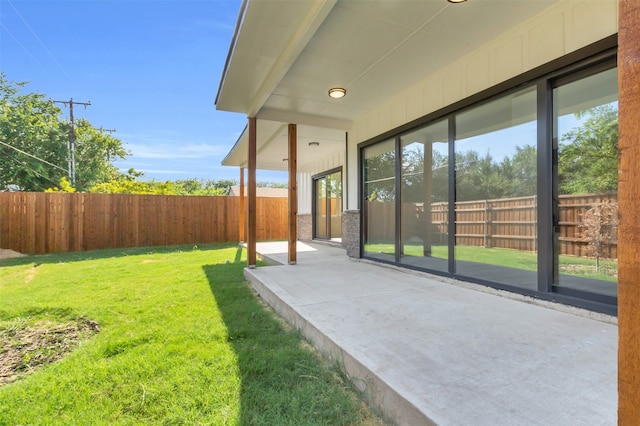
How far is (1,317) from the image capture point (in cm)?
314

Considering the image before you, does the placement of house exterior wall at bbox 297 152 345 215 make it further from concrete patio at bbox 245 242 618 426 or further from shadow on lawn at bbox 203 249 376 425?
shadow on lawn at bbox 203 249 376 425

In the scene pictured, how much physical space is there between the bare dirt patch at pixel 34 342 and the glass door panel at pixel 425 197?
3.85 metres

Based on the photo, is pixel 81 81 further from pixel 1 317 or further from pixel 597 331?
pixel 597 331

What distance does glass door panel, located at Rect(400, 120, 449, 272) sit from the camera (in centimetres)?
386

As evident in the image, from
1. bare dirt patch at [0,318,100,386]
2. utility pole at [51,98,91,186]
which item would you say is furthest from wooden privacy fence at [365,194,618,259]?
utility pole at [51,98,91,186]

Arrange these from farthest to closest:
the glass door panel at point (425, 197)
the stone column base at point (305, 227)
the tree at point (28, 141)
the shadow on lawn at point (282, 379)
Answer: the tree at point (28, 141), the stone column base at point (305, 227), the glass door panel at point (425, 197), the shadow on lawn at point (282, 379)

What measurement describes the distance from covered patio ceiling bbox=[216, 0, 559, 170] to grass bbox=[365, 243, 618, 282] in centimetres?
224

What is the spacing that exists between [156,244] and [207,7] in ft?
24.3

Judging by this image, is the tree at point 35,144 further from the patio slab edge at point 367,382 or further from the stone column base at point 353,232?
the patio slab edge at point 367,382

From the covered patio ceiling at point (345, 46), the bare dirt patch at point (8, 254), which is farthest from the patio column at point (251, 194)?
the bare dirt patch at point (8, 254)

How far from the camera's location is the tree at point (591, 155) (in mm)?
2547

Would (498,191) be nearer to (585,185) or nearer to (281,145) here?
(585,185)

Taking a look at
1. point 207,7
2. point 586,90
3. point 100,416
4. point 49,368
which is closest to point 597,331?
point 586,90

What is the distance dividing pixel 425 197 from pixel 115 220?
893 cm
